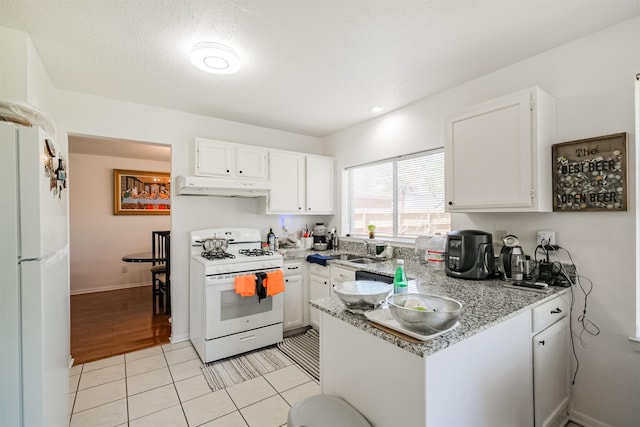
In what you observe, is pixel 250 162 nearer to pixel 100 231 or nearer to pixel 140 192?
pixel 140 192

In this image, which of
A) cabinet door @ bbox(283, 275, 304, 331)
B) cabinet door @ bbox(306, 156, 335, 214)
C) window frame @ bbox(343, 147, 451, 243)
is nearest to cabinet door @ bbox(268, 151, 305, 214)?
cabinet door @ bbox(306, 156, 335, 214)

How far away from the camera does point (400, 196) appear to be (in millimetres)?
3244

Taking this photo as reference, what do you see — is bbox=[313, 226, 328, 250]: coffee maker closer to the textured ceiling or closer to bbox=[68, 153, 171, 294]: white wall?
the textured ceiling

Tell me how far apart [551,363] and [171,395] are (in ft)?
8.57

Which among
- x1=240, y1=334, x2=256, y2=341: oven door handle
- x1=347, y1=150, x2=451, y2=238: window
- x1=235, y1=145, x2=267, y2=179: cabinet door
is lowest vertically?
x1=240, y1=334, x2=256, y2=341: oven door handle

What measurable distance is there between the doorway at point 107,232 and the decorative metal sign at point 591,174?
440 cm

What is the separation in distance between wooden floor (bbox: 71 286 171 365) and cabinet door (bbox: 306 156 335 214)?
232 cm

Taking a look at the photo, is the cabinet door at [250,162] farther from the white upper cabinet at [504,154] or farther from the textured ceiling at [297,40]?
the white upper cabinet at [504,154]

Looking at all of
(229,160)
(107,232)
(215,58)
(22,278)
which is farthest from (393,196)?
(107,232)

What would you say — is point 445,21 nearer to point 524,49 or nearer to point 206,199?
point 524,49

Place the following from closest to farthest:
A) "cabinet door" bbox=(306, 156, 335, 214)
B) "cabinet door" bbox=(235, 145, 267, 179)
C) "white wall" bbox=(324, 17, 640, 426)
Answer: "white wall" bbox=(324, 17, 640, 426) → "cabinet door" bbox=(235, 145, 267, 179) → "cabinet door" bbox=(306, 156, 335, 214)

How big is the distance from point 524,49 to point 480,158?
31.3 inches

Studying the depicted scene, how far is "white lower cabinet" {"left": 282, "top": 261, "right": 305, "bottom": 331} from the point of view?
326cm

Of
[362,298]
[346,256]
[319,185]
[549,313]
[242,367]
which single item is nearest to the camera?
[362,298]
